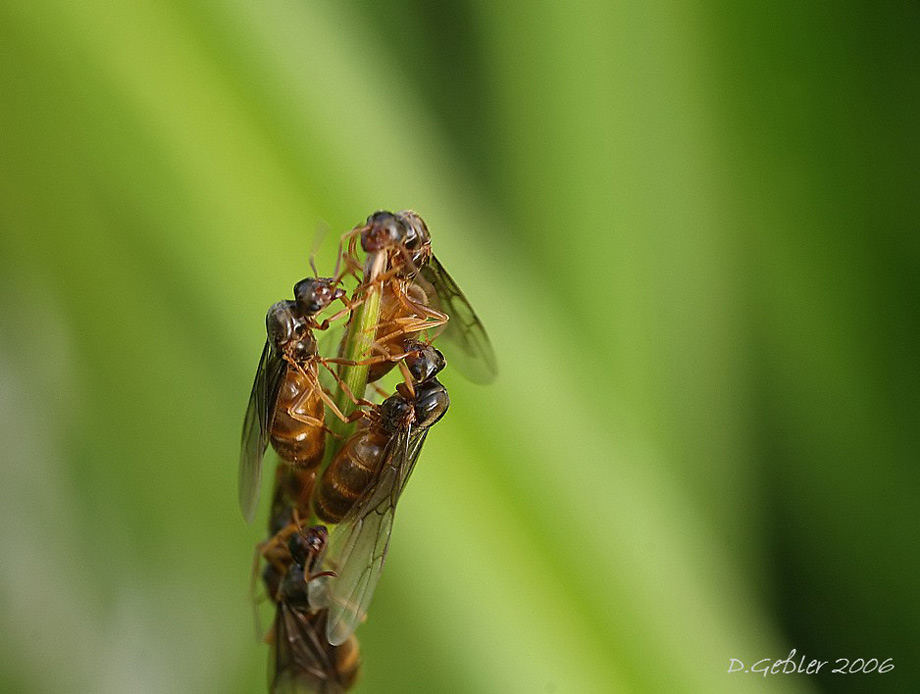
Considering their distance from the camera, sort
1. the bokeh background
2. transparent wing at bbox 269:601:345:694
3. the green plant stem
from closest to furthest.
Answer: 1. the green plant stem
2. transparent wing at bbox 269:601:345:694
3. the bokeh background

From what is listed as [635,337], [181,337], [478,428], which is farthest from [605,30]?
[181,337]

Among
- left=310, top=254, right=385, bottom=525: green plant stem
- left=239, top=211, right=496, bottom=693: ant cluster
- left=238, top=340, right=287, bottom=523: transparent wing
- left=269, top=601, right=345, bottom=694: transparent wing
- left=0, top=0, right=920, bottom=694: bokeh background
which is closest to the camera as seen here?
left=310, top=254, right=385, bottom=525: green plant stem

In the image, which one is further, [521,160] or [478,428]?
[521,160]

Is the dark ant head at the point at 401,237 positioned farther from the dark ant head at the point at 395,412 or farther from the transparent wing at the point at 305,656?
the transparent wing at the point at 305,656

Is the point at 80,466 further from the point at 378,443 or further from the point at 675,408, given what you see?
the point at 675,408

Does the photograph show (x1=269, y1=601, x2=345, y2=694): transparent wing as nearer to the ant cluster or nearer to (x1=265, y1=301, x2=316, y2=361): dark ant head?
the ant cluster

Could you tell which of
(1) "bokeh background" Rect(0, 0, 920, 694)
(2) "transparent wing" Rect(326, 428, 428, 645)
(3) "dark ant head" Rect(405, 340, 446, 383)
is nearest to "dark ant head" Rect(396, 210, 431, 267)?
(3) "dark ant head" Rect(405, 340, 446, 383)

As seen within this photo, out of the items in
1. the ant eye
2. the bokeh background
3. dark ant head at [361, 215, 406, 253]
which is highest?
dark ant head at [361, 215, 406, 253]

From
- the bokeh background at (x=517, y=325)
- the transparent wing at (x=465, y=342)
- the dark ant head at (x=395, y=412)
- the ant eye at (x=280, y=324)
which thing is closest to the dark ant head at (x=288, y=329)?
the ant eye at (x=280, y=324)

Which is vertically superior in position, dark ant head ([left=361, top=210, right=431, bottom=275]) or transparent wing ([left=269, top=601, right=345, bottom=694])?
dark ant head ([left=361, top=210, right=431, bottom=275])
